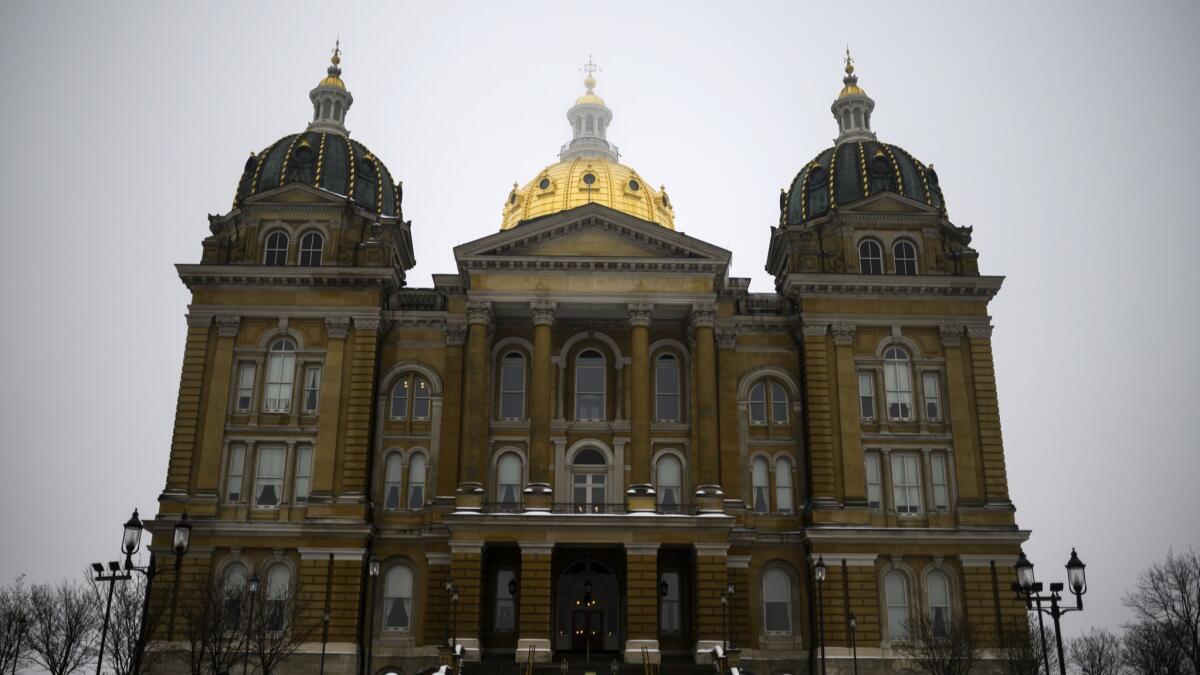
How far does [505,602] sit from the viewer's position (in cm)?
4872

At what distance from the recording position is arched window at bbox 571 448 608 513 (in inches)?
2009

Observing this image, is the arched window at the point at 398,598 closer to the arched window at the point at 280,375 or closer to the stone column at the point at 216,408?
the stone column at the point at 216,408

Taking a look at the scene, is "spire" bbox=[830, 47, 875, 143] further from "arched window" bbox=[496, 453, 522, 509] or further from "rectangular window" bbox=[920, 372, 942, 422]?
"arched window" bbox=[496, 453, 522, 509]

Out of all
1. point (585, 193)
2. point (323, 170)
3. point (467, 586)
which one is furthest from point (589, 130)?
point (467, 586)

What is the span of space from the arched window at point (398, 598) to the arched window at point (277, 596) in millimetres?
4138

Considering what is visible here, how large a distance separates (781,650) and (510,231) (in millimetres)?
21330

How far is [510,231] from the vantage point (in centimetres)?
5041

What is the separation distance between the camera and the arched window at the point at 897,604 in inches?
1868

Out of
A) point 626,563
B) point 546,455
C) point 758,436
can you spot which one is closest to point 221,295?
point 546,455

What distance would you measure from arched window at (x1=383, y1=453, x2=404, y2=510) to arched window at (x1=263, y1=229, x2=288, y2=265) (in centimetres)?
1044

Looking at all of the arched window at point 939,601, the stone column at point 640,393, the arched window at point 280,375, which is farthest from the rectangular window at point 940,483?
the arched window at point 280,375

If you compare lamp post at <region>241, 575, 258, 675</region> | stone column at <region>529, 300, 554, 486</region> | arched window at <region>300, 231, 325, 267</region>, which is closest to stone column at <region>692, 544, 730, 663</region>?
stone column at <region>529, 300, 554, 486</region>

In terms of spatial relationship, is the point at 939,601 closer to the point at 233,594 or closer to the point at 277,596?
the point at 277,596

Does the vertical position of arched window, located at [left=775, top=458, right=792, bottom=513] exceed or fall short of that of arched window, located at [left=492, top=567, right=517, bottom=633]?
it exceeds it
